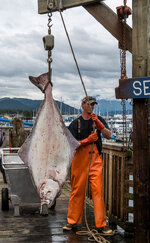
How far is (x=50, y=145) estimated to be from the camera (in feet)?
12.2

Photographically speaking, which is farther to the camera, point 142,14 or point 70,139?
point 70,139

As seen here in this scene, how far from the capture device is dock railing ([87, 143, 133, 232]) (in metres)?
4.34

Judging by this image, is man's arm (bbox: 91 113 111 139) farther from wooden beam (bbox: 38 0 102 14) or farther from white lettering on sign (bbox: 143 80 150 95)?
wooden beam (bbox: 38 0 102 14)

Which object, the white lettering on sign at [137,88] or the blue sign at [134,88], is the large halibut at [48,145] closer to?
the blue sign at [134,88]

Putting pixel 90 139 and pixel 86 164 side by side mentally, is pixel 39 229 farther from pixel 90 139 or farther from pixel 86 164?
pixel 90 139

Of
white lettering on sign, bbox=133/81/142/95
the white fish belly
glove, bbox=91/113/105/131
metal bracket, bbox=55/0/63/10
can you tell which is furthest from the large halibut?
metal bracket, bbox=55/0/63/10

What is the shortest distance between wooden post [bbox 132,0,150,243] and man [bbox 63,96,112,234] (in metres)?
0.83

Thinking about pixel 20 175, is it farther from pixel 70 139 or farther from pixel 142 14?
pixel 142 14

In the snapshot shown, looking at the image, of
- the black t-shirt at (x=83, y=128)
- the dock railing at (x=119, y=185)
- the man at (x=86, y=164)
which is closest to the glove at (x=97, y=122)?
the man at (x=86, y=164)

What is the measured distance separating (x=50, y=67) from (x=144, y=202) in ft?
5.89

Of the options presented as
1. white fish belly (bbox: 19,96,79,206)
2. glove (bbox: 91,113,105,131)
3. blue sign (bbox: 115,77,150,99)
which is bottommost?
white fish belly (bbox: 19,96,79,206)

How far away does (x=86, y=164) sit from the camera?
439cm

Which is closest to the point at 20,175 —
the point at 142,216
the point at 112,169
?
the point at 112,169

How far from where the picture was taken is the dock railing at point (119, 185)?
4336 millimetres
